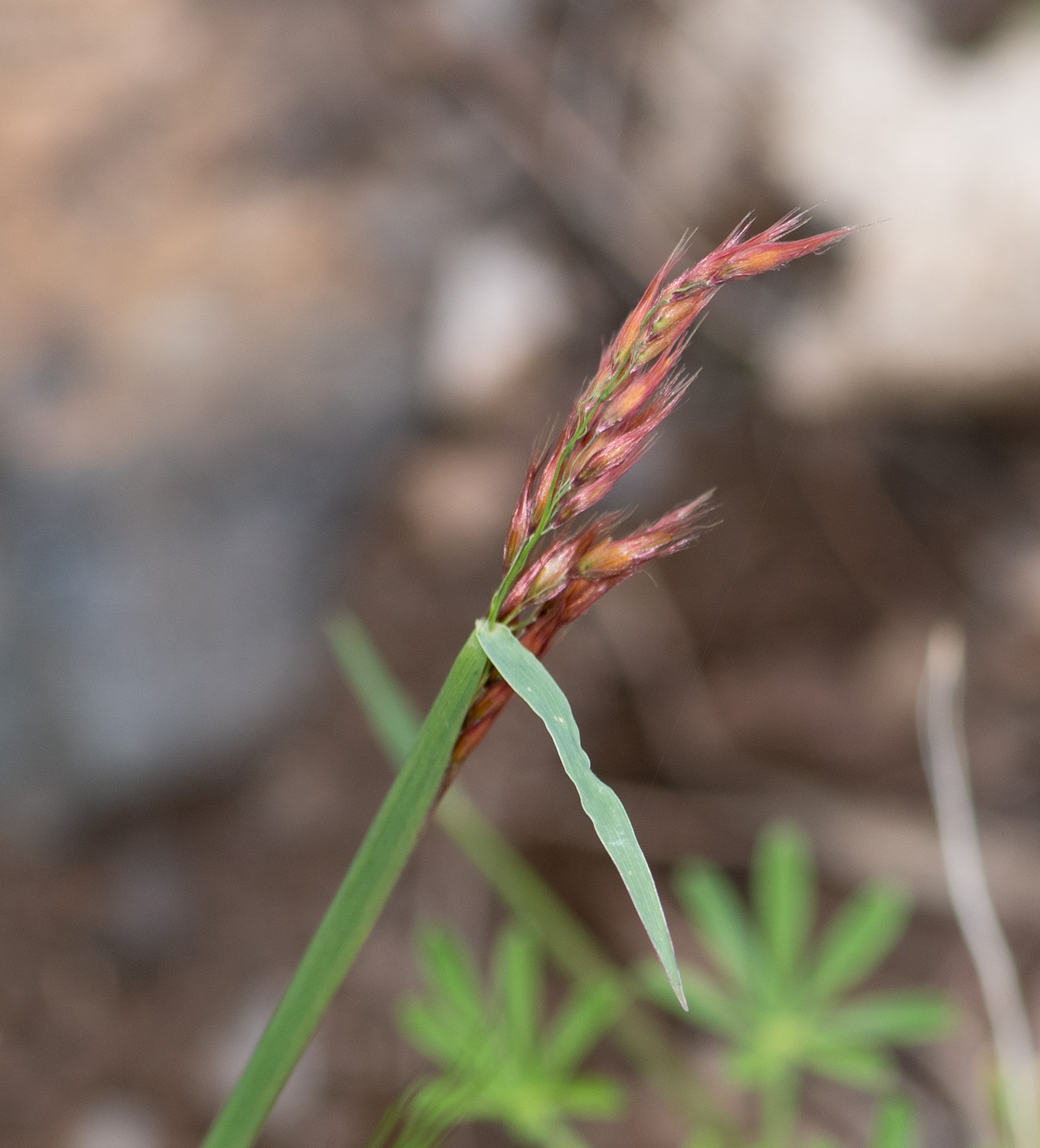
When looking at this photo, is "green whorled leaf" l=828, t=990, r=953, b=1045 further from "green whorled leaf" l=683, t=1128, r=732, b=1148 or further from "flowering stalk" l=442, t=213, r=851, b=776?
"flowering stalk" l=442, t=213, r=851, b=776

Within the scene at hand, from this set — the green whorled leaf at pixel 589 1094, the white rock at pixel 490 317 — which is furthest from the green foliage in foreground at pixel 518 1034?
the white rock at pixel 490 317

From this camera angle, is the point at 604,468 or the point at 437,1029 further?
the point at 437,1029

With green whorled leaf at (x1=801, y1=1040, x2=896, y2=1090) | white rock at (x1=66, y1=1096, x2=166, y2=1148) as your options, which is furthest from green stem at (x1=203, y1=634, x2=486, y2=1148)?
white rock at (x1=66, y1=1096, x2=166, y2=1148)

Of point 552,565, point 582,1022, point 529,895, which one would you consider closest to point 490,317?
point 529,895

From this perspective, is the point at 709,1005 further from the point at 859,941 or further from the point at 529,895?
the point at 529,895

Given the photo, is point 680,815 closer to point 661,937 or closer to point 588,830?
point 588,830

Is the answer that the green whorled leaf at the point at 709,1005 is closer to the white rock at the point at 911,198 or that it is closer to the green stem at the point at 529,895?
the green stem at the point at 529,895
